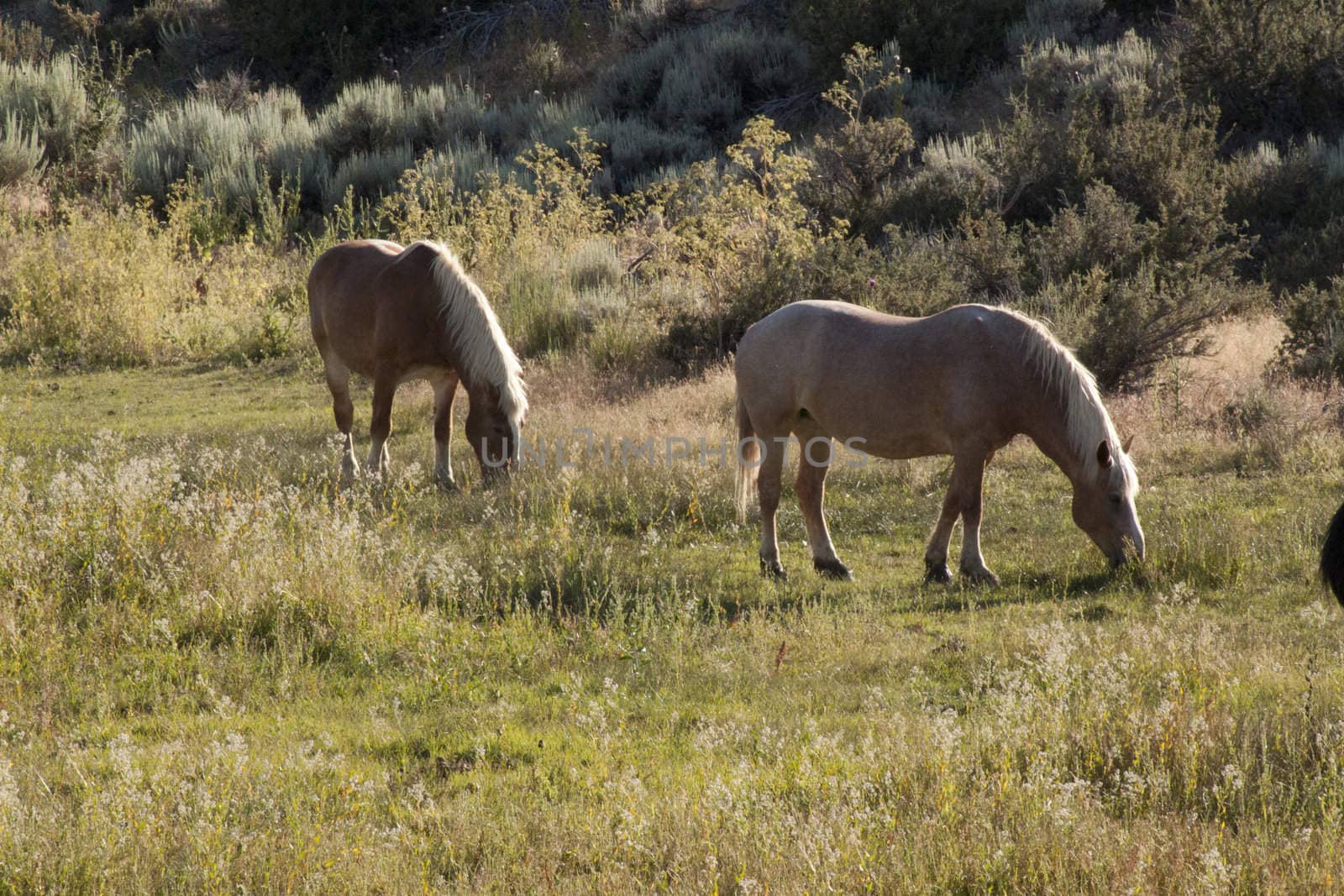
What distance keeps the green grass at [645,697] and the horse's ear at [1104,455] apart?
0.65 meters

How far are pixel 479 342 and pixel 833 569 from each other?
Result: 10.0 feet

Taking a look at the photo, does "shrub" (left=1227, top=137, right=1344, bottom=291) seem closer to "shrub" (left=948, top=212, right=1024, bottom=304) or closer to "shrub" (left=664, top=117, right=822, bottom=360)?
"shrub" (left=948, top=212, right=1024, bottom=304)

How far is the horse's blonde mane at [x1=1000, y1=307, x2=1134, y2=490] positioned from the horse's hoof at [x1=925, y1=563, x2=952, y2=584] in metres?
0.97

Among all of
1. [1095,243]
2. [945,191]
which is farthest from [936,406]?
[945,191]

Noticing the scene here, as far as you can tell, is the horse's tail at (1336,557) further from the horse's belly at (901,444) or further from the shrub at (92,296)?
the shrub at (92,296)

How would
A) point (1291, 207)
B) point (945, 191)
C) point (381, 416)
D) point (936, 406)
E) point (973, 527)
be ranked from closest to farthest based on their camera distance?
point (936, 406) → point (973, 527) → point (381, 416) → point (1291, 207) → point (945, 191)

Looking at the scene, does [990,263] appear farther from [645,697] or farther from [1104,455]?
[645,697]

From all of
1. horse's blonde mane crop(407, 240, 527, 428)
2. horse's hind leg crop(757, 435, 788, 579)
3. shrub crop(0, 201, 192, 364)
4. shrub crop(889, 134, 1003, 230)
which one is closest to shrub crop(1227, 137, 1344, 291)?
shrub crop(889, 134, 1003, 230)

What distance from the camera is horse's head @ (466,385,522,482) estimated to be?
8.43 metres

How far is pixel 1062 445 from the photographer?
6.57 metres

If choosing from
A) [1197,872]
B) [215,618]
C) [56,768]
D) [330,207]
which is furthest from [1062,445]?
[330,207]

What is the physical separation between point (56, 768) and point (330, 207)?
17842 mm

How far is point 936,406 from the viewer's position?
668 cm

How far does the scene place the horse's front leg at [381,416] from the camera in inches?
353
